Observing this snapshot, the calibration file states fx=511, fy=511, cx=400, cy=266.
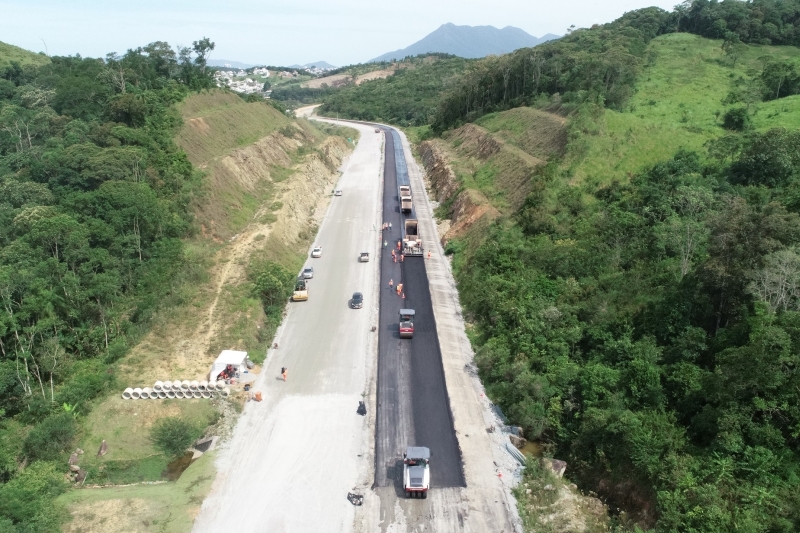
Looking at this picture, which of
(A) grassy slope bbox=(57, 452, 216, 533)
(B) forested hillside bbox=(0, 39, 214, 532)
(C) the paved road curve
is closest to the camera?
(A) grassy slope bbox=(57, 452, 216, 533)

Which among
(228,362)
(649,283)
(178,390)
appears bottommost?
(178,390)

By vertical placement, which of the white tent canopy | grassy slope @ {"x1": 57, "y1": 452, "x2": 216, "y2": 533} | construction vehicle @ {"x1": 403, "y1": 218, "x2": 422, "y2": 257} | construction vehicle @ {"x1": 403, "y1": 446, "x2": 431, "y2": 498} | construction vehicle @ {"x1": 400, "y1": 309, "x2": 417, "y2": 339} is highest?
construction vehicle @ {"x1": 403, "y1": 218, "x2": 422, "y2": 257}

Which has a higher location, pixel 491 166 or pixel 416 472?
pixel 491 166

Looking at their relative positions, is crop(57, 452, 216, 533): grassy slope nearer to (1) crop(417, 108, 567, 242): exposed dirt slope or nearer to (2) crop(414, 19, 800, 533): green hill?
(2) crop(414, 19, 800, 533): green hill

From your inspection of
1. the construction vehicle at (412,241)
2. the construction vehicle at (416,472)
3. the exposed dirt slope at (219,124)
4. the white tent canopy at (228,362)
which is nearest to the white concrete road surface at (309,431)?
the white tent canopy at (228,362)

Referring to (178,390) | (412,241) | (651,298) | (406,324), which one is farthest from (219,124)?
(651,298)

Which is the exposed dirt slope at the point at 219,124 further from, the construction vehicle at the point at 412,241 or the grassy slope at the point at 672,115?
the grassy slope at the point at 672,115

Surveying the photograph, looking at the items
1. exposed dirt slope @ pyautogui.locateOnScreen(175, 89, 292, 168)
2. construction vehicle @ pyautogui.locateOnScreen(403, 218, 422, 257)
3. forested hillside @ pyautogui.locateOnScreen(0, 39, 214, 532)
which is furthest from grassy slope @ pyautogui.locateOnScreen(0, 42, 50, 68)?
construction vehicle @ pyautogui.locateOnScreen(403, 218, 422, 257)

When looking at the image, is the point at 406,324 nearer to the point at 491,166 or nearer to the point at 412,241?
the point at 412,241
